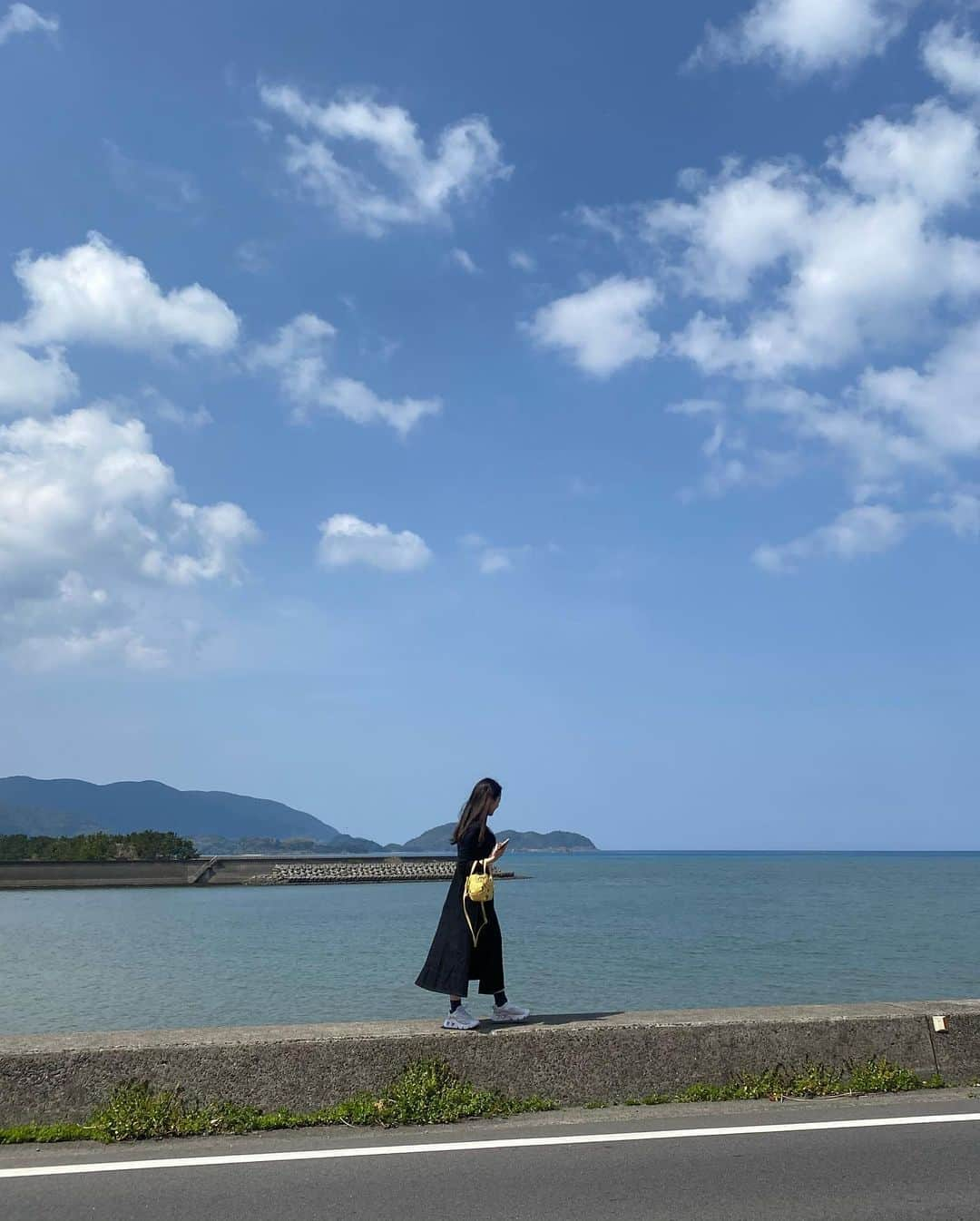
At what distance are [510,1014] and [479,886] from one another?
99 cm

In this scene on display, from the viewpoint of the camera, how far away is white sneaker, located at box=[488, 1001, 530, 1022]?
304 inches

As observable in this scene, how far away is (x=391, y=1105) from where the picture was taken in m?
6.72

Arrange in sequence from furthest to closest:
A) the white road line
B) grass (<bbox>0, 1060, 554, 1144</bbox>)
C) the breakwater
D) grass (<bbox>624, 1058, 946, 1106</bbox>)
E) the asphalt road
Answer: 1. the breakwater
2. grass (<bbox>624, 1058, 946, 1106</bbox>)
3. grass (<bbox>0, 1060, 554, 1144</bbox>)
4. the white road line
5. the asphalt road

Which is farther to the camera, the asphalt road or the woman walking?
the woman walking

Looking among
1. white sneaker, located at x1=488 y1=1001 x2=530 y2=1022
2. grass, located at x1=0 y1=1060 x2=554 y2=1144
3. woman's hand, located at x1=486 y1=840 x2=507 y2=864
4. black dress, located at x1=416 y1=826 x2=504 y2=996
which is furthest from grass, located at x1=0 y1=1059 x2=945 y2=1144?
woman's hand, located at x1=486 y1=840 x2=507 y2=864

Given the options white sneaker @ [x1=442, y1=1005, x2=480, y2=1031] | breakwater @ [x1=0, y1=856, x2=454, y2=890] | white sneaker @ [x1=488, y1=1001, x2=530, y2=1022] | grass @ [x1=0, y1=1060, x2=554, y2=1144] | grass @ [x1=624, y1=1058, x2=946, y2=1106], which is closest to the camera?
grass @ [x1=0, y1=1060, x2=554, y2=1144]

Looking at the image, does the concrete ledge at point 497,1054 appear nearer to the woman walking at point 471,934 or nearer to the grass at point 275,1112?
the grass at point 275,1112

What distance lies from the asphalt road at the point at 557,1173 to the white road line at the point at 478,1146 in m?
0.02

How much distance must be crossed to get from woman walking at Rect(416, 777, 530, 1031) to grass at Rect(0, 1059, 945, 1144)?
76 centimetres

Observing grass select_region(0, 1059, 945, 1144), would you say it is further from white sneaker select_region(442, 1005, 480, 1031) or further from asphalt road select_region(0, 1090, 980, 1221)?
white sneaker select_region(442, 1005, 480, 1031)

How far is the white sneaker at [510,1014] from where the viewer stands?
7.71m

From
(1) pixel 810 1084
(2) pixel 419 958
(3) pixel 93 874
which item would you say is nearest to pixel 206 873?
(3) pixel 93 874

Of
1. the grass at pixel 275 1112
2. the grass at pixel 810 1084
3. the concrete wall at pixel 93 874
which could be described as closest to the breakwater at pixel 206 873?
the concrete wall at pixel 93 874

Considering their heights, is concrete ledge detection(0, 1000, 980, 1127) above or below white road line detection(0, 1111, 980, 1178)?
above
